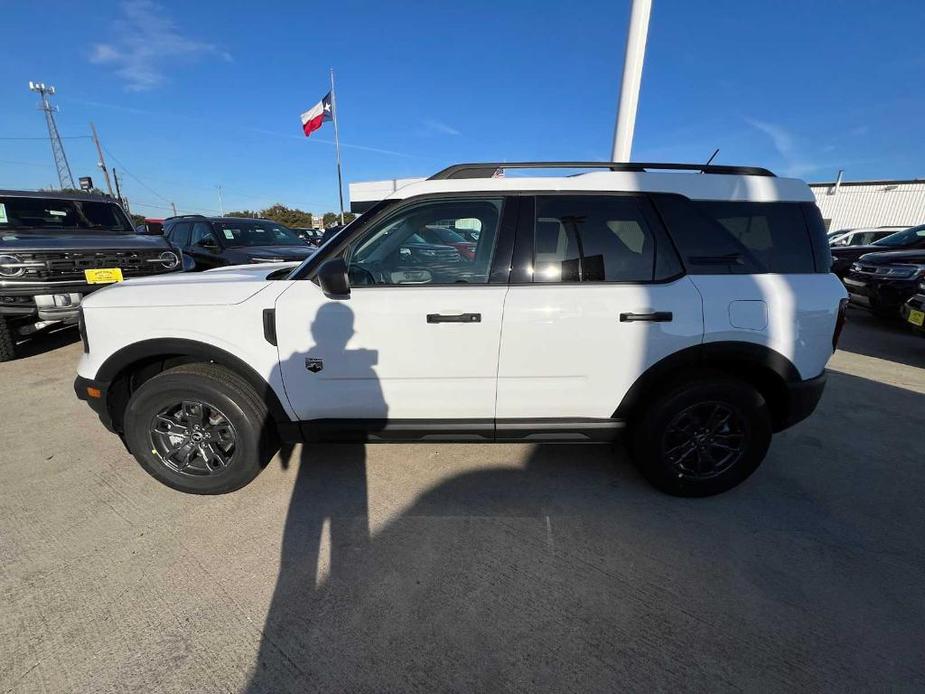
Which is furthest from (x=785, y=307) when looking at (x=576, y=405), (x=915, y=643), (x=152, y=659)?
(x=152, y=659)

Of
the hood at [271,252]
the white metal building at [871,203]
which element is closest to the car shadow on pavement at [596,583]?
the hood at [271,252]

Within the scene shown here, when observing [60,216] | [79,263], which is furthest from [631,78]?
[60,216]

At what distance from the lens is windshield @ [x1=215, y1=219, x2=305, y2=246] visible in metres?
7.31

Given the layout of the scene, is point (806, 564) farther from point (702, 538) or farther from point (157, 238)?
point (157, 238)

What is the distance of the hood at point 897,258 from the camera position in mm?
6355

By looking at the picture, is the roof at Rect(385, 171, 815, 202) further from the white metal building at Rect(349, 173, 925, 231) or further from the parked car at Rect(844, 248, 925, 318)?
the white metal building at Rect(349, 173, 925, 231)

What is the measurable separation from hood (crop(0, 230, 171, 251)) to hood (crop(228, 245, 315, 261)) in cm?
118

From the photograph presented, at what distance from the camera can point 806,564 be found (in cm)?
208

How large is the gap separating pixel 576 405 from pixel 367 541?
1.38 metres

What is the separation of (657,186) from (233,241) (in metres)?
7.26

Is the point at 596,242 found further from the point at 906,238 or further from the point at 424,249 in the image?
the point at 906,238

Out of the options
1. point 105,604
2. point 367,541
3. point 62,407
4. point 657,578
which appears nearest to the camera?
point 105,604

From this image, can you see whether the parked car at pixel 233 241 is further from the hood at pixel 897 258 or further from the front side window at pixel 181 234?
the hood at pixel 897 258

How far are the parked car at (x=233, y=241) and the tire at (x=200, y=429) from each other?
4559mm
